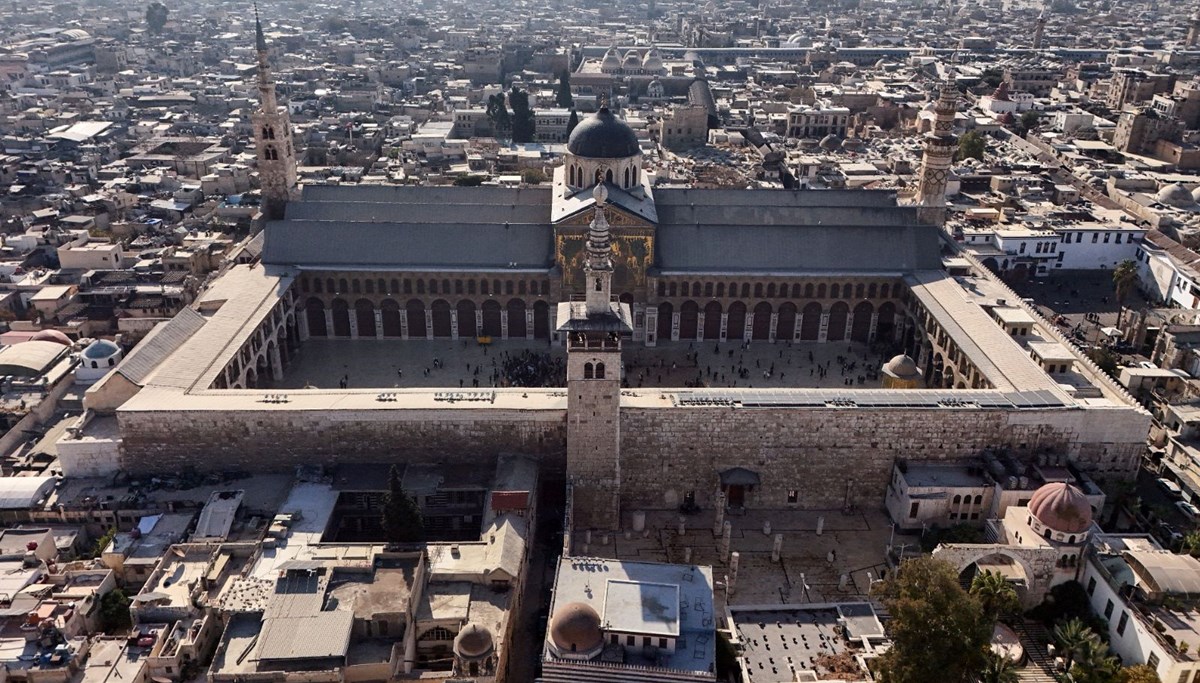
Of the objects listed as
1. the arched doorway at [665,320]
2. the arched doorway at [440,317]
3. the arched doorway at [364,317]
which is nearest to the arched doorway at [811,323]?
the arched doorway at [665,320]

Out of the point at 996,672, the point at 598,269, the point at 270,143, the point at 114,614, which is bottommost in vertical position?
the point at 114,614

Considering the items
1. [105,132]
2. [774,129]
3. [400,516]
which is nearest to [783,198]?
[400,516]

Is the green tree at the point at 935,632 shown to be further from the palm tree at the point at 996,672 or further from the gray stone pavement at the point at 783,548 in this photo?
the gray stone pavement at the point at 783,548

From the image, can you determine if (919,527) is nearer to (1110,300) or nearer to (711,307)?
(711,307)

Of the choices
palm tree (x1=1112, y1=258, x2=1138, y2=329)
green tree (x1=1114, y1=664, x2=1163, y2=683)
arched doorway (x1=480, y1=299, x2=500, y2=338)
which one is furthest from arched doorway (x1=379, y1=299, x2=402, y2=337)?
palm tree (x1=1112, y1=258, x2=1138, y2=329)

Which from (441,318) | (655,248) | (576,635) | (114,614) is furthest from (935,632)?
(441,318)

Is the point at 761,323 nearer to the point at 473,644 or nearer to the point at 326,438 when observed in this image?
the point at 326,438

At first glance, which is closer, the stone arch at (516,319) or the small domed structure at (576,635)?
the small domed structure at (576,635)

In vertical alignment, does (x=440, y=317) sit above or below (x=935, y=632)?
below

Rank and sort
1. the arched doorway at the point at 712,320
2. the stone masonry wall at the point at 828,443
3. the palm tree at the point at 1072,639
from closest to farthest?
the palm tree at the point at 1072,639, the stone masonry wall at the point at 828,443, the arched doorway at the point at 712,320
